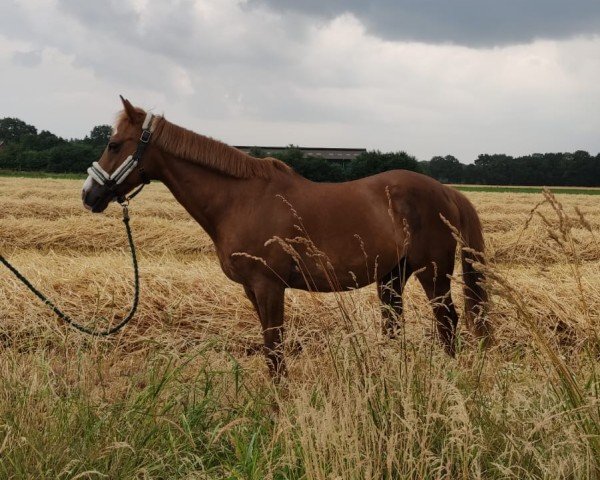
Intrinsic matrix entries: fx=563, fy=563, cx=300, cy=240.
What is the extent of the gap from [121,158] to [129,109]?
36cm

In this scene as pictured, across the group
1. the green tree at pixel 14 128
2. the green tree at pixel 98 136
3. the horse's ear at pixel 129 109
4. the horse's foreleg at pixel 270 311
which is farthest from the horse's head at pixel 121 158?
the green tree at pixel 14 128

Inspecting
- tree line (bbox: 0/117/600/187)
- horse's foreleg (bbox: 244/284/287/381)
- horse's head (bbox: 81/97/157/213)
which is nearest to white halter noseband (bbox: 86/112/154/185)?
horse's head (bbox: 81/97/157/213)

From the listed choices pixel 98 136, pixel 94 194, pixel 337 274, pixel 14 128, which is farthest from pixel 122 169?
pixel 14 128

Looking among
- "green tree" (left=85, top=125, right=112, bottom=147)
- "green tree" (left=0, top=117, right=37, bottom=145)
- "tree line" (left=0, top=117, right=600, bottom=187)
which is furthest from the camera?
"green tree" (left=0, top=117, right=37, bottom=145)

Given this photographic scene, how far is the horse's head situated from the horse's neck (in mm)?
228

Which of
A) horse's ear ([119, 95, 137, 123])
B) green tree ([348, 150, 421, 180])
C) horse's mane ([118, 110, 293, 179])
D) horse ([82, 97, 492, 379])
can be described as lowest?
horse ([82, 97, 492, 379])

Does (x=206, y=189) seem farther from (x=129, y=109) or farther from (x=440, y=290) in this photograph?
(x=440, y=290)

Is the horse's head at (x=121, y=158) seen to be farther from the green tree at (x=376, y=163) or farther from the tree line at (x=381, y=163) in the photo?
the green tree at (x=376, y=163)

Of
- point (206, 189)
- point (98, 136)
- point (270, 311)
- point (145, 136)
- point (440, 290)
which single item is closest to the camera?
point (270, 311)

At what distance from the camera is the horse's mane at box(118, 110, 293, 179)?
13.6ft

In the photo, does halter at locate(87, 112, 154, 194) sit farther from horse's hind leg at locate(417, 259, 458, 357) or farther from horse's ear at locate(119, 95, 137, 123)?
horse's hind leg at locate(417, 259, 458, 357)

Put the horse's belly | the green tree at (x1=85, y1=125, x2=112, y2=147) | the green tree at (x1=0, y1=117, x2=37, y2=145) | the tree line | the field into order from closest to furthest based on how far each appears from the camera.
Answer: the field, the horse's belly, the tree line, the green tree at (x1=85, y1=125, x2=112, y2=147), the green tree at (x1=0, y1=117, x2=37, y2=145)

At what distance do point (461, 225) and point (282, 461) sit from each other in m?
3.10

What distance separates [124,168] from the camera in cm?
404
